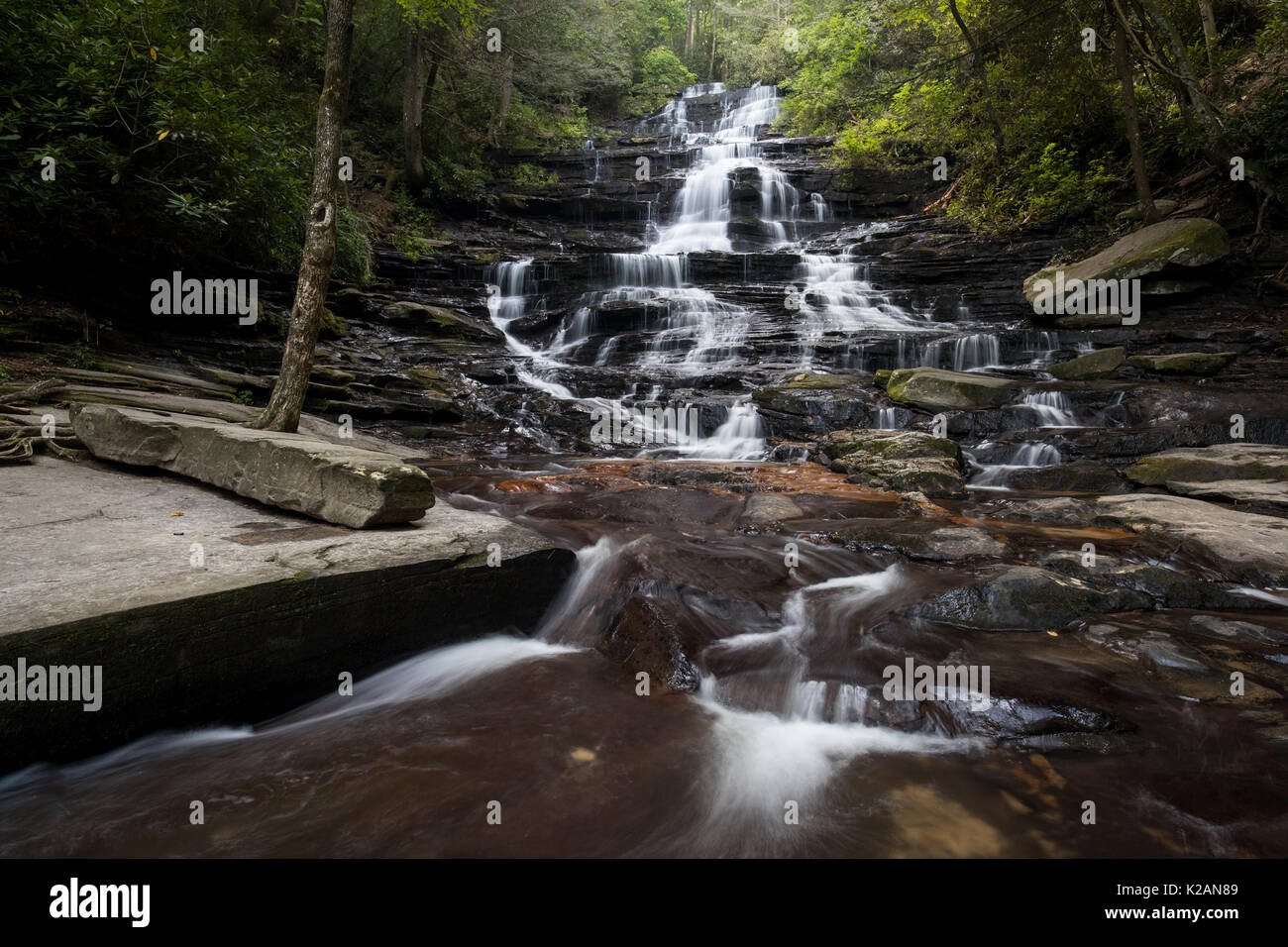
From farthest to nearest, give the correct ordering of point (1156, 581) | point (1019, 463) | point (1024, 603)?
point (1019, 463) → point (1156, 581) → point (1024, 603)

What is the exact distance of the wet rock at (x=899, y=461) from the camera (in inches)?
278

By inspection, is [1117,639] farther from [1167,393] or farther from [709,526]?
[1167,393]

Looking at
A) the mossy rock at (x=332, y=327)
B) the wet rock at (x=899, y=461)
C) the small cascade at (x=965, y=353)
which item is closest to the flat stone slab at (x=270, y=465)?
the wet rock at (x=899, y=461)

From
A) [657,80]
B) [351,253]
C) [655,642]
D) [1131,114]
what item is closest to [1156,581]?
[655,642]

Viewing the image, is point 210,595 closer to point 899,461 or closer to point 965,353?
point 899,461

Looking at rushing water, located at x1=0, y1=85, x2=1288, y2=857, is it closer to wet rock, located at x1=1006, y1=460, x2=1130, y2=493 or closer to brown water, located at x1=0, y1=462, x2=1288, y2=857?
brown water, located at x1=0, y1=462, x2=1288, y2=857

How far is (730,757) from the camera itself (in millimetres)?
2828

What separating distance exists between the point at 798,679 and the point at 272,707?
2.88 metres

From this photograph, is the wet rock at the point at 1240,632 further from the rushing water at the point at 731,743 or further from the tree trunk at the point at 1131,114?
the tree trunk at the point at 1131,114

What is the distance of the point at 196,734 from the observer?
8.76ft

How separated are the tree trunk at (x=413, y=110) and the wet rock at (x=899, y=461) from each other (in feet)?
54.7

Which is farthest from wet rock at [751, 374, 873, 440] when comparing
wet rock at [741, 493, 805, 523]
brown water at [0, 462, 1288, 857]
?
brown water at [0, 462, 1288, 857]

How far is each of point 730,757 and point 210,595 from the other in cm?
253
